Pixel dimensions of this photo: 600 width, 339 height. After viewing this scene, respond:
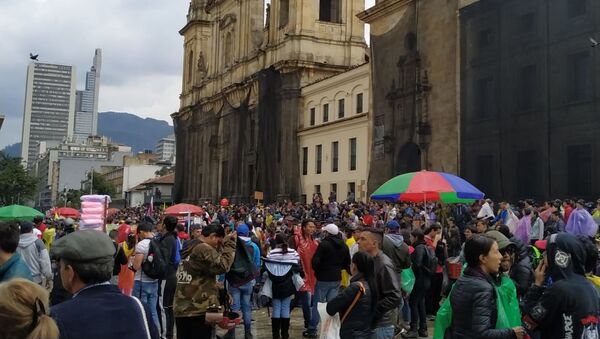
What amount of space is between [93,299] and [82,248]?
288 millimetres

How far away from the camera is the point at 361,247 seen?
6.29 metres

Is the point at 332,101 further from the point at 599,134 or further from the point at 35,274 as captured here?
the point at 35,274

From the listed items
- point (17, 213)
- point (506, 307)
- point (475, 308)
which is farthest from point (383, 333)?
point (17, 213)

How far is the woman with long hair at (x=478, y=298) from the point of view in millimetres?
4164

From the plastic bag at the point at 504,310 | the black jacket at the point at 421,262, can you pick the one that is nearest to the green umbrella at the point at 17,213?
the black jacket at the point at 421,262

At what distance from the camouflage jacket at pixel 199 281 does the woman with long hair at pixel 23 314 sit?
13.2 feet

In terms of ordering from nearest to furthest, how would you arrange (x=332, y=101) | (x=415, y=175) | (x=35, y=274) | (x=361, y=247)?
1. (x=361, y=247)
2. (x=35, y=274)
3. (x=415, y=175)
4. (x=332, y=101)

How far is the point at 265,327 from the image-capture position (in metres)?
11.3

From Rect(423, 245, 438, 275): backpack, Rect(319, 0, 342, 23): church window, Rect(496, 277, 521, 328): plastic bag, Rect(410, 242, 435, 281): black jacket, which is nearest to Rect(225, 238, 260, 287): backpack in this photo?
Rect(410, 242, 435, 281): black jacket

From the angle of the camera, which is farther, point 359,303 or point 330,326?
point 330,326

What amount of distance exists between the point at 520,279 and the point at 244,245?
3.89 m

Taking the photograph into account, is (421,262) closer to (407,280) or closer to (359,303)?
(407,280)

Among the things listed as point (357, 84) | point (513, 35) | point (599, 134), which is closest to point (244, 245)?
point (599, 134)

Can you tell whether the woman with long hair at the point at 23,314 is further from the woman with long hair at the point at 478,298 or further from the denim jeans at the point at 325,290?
the denim jeans at the point at 325,290
